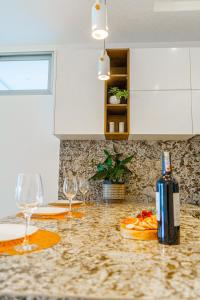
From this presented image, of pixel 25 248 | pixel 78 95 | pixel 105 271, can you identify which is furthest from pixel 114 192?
pixel 105 271

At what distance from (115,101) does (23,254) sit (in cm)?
180

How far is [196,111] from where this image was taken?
2.13m

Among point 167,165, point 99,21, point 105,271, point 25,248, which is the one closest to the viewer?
point 105,271

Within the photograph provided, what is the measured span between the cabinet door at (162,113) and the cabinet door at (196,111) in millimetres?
34

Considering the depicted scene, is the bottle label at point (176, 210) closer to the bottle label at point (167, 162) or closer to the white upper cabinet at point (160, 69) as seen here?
the bottle label at point (167, 162)

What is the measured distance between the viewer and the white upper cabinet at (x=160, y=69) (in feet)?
7.15

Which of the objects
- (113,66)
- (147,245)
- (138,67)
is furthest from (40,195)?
(113,66)

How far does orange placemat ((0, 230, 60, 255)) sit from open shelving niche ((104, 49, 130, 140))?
1.45 metres

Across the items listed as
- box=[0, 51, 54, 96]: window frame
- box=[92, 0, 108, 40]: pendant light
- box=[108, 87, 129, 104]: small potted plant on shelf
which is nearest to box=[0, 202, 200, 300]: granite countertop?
box=[92, 0, 108, 40]: pendant light

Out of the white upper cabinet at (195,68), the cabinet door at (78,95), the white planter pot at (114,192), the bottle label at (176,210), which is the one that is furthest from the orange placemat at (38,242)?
the white upper cabinet at (195,68)

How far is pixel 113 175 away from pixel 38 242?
4.99ft

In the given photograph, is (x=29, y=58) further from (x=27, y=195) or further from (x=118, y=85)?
(x=27, y=195)

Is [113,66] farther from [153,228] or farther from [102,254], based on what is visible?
[102,254]

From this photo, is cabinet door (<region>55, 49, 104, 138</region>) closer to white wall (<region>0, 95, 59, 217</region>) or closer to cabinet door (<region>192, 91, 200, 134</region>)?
white wall (<region>0, 95, 59, 217</region>)
